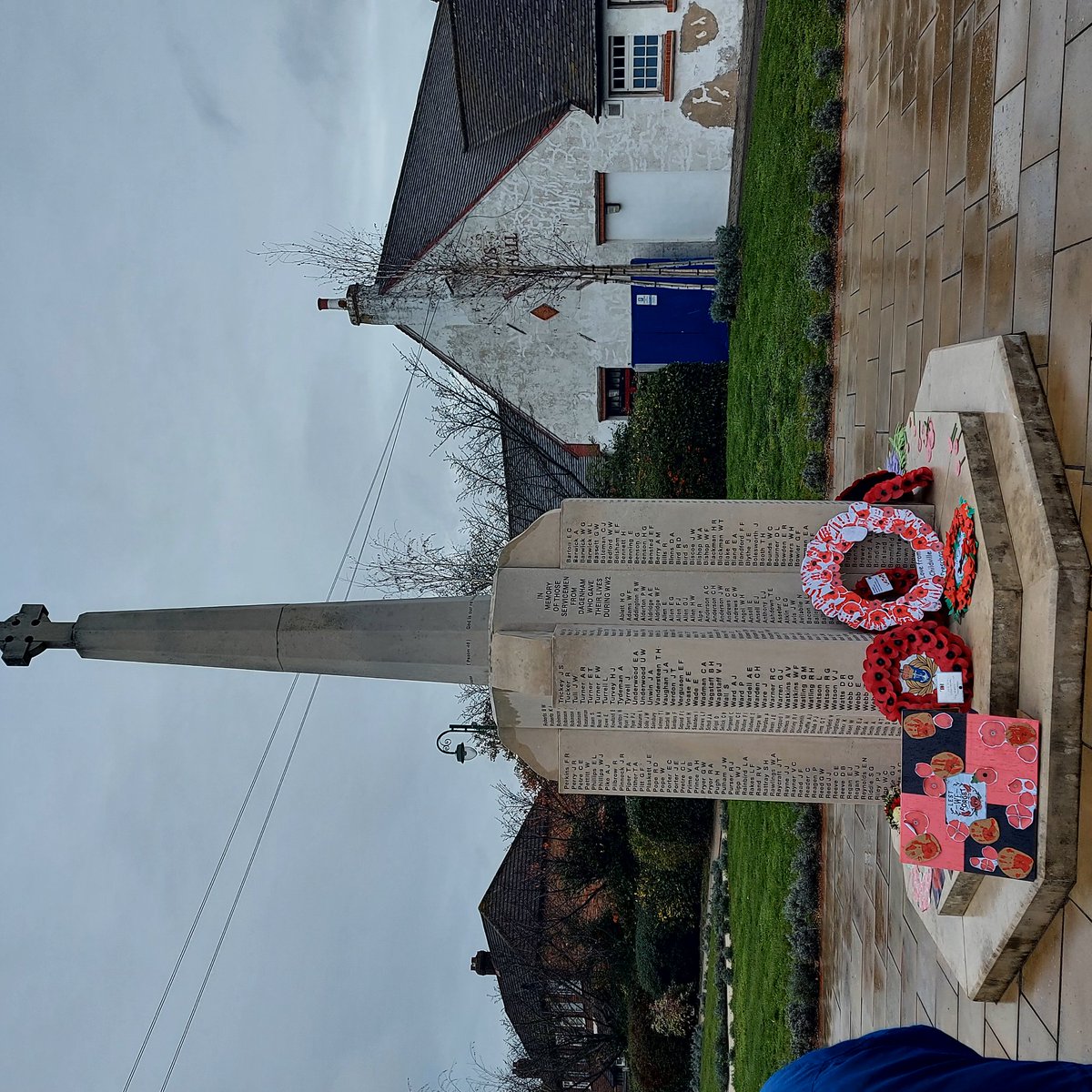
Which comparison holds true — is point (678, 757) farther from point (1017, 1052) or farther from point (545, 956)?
point (545, 956)

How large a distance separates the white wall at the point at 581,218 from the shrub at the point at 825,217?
7719 millimetres

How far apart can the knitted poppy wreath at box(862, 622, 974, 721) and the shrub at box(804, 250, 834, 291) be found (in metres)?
5.62

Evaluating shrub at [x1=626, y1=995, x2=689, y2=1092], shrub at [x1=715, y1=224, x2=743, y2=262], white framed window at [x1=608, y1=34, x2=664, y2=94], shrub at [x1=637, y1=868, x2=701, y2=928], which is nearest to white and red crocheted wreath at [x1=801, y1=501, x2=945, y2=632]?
shrub at [x1=715, y1=224, x2=743, y2=262]

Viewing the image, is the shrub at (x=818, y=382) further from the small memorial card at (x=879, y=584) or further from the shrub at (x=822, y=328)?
the small memorial card at (x=879, y=584)

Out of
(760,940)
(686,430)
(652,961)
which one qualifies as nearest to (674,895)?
(652,961)

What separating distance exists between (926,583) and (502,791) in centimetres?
2276

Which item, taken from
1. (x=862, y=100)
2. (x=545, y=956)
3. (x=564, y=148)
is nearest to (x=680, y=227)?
(x=564, y=148)

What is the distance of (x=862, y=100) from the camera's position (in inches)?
345

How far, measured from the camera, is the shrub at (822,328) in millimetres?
9672

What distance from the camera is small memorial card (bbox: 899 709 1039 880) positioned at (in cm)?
439

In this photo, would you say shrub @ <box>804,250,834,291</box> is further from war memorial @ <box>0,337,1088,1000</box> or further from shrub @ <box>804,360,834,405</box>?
war memorial @ <box>0,337,1088,1000</box>

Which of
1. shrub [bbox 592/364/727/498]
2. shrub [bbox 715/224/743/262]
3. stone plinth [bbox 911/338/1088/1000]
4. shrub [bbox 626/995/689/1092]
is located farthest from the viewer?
shrub [bbox 626/995/689/1092]

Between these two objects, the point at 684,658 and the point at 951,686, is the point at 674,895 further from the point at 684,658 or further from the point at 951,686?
the point at 951,686

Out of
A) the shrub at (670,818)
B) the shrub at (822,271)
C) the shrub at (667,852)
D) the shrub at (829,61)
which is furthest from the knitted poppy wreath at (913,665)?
the shrub at (667,852)
